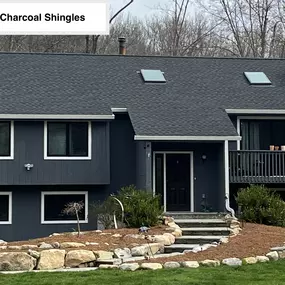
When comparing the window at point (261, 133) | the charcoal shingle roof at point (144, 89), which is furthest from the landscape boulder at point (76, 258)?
the window at point (261, 133)

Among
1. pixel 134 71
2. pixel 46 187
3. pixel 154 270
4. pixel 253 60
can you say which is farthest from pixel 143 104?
pixel 154 270

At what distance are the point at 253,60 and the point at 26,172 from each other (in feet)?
35.3

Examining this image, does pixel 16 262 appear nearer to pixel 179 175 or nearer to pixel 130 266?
pixel 130 266

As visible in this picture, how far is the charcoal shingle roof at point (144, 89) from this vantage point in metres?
18.8

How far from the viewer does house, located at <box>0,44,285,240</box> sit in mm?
18484

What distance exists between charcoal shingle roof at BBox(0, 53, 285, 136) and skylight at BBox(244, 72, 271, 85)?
267 millimetres

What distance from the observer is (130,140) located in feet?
65.3

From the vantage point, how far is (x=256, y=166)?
752 inches

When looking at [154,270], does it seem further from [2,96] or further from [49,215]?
[2,96]

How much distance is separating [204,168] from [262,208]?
349cm

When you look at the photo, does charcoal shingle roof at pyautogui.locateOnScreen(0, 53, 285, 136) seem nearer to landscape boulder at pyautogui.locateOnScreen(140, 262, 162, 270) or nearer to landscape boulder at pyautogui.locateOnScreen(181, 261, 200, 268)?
landscape boulder at pyautogui.locateOnScreen(181, 261, 200, 268)

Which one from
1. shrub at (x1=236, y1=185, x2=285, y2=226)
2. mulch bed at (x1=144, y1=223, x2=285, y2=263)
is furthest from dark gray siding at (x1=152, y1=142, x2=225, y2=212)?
mulch bed at (x1=144, y1=223, x2=285, y2=263)

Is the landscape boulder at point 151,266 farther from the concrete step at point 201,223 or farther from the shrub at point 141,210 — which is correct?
the concrete step at point 201,223

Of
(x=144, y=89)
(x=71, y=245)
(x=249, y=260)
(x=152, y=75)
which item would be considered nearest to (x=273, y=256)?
(x=249, y=260)
